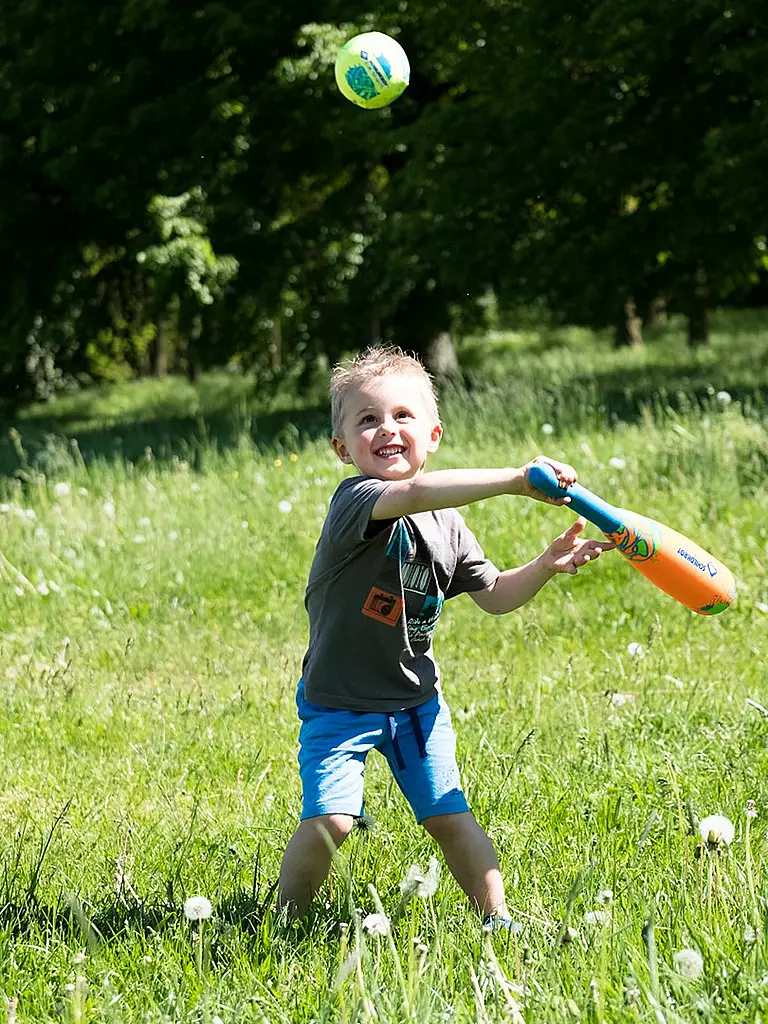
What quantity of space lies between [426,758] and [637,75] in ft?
36.8

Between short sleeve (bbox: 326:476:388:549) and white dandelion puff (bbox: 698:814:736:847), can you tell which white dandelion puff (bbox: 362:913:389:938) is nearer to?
white dandelion puff (bbox: 698:814:736:847)

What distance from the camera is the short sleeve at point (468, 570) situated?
10.4ft

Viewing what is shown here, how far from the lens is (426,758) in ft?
9.86

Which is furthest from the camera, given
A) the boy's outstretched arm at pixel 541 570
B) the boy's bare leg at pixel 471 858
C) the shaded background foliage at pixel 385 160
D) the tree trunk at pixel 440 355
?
the tree trunk at pixel 440 355

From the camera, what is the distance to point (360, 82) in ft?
22.5

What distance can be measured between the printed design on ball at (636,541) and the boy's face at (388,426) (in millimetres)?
520

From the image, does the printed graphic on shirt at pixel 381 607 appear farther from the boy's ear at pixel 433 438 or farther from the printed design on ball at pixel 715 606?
the printed design on ball at pixel 715 606

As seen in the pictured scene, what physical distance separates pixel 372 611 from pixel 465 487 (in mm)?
487

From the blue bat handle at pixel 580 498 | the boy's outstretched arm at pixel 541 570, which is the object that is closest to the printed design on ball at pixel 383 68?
the boy's outstretched arm at pixel 541 570

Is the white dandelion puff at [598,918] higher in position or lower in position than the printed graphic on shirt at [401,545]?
lower

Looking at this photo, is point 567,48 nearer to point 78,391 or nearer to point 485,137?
point 485,137

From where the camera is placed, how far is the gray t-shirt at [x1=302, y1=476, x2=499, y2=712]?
9.77 feet

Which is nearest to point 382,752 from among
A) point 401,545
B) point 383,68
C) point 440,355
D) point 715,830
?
point 401,545

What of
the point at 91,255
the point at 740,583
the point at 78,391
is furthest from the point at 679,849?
the point at 78,391
